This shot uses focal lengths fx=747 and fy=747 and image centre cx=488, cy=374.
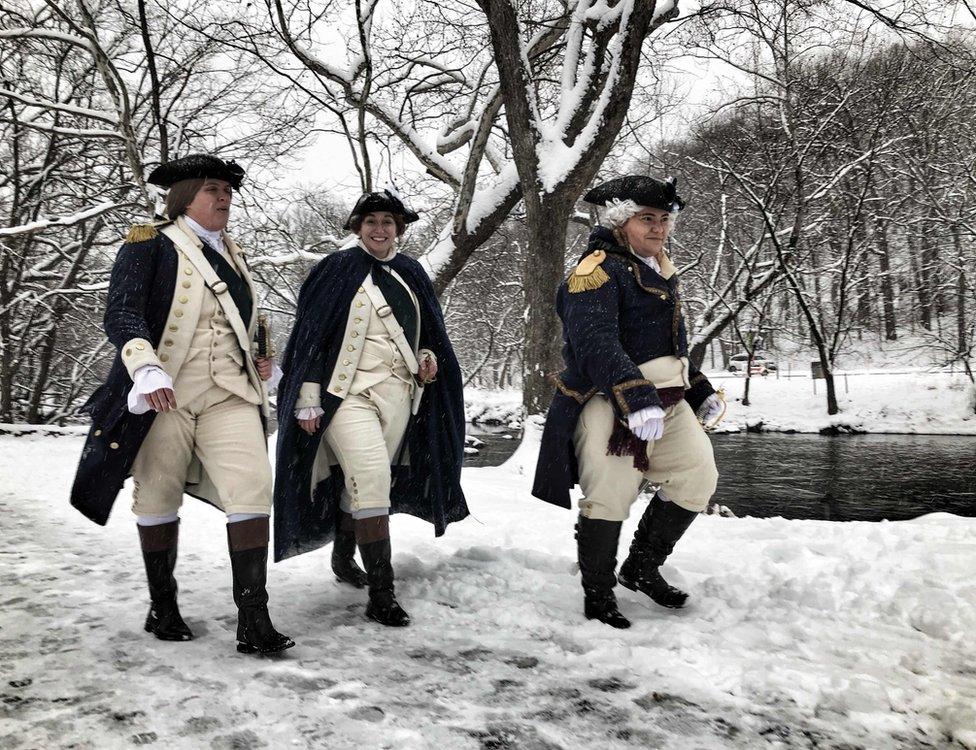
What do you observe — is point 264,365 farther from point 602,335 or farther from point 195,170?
point 602,335

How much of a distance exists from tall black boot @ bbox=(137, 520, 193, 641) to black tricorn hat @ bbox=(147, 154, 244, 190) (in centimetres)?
144

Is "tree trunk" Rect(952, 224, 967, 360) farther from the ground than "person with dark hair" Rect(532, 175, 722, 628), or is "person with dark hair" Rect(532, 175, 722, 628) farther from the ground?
"tree trunk" Rect(952, 224, 967, 360)

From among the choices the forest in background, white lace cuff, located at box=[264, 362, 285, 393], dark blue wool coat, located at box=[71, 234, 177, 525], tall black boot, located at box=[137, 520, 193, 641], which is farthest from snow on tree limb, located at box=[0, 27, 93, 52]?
tall black boot, located at box=[137, 520, 193, 641]

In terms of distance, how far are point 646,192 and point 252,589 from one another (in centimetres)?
231

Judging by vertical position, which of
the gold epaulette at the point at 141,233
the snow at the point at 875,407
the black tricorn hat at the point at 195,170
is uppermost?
the black tricorn hat at the point at 195,170

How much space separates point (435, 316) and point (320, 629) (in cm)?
161

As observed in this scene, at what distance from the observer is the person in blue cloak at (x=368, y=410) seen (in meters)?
3.34

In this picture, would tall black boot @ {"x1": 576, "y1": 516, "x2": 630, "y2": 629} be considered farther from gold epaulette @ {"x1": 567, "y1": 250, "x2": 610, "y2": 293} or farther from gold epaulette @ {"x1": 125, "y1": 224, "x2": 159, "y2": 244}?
gold epaulette @ {"x1": 125, "y1": 224, "x2": 159, "y2": 244}

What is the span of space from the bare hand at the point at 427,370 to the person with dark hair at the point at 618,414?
0.65 metres

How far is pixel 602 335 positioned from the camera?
312 centimetres

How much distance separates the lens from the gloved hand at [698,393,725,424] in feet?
11.7

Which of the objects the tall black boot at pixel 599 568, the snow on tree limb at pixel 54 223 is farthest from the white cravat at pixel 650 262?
the snow on tree limb at pixel 54 223

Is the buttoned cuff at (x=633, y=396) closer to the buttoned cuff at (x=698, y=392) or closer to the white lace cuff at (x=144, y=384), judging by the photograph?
the buttoned cuff at (x=698, y=392)

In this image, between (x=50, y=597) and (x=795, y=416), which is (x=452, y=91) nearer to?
(x=50, y=597)
